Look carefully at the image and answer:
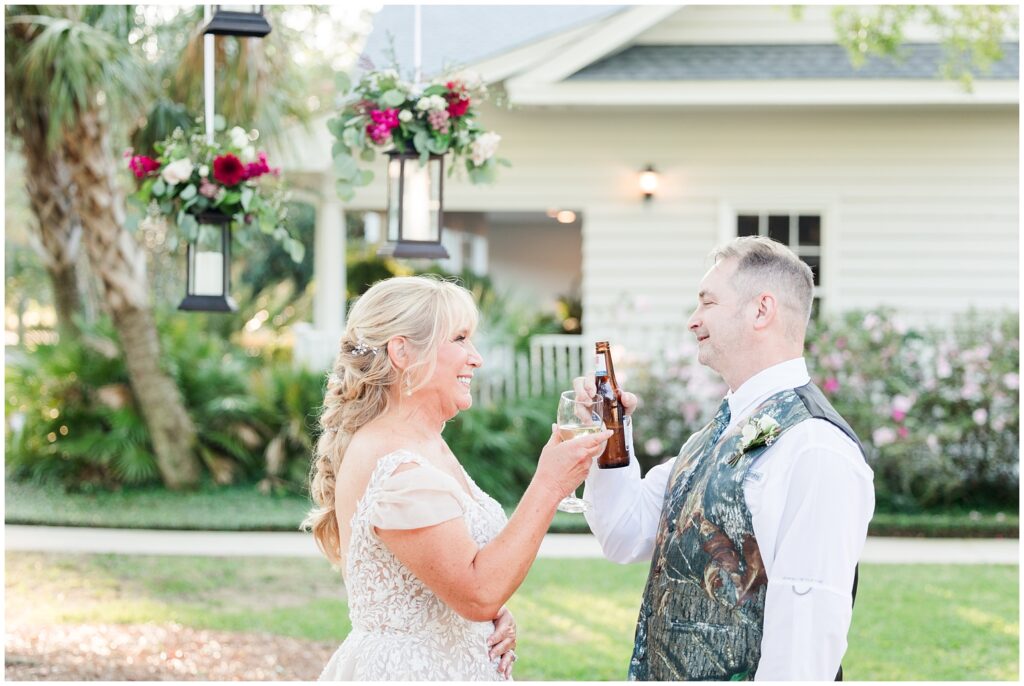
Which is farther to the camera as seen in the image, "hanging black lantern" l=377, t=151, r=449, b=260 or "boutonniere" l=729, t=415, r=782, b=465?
"hanging black lantern" l=377, t=151, r=449, b=260

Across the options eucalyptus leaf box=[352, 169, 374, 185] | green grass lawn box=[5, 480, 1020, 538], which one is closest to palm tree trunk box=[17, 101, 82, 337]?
green grass lawn box=[5, 480, 1020, 538]

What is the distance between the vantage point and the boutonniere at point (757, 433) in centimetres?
276

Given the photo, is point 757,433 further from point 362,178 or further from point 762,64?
point 762,64

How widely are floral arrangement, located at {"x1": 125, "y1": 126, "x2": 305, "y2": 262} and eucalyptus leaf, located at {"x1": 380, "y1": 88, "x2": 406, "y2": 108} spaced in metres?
0.89

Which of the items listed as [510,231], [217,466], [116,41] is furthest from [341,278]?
[510,231]

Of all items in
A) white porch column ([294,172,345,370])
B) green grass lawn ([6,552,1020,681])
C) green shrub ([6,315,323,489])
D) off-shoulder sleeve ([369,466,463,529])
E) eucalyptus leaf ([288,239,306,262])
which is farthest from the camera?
white porch column ([294,172,345,370])

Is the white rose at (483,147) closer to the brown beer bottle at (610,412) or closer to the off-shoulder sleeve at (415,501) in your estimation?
the brown beer bottle at (610,412)

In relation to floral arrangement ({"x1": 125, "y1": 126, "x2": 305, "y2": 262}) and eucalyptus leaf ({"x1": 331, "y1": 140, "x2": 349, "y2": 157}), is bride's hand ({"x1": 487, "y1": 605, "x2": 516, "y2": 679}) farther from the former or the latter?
floral arrangement ({"x1": 125, "y1": 126, "x2": 305, "y2": 262})

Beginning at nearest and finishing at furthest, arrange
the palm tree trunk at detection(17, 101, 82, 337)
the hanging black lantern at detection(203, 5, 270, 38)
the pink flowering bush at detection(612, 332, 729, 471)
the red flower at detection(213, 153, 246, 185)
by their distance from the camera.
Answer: the hanging black lantern at detection(203, 5, 270, 38), the red flower at detection(213, 153, 246, 185), the palm tree trunk at detection(17, 101, 82, 337), the pink flowering bush at detection(612, 332, 729, 471)

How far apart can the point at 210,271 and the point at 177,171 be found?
0.62 meters

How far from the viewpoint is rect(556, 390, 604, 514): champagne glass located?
297cm

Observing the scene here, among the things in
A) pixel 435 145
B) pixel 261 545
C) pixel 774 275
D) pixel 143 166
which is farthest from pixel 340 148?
pixel 261 545

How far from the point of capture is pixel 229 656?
20.3 feet

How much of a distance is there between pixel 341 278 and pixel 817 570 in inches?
412
